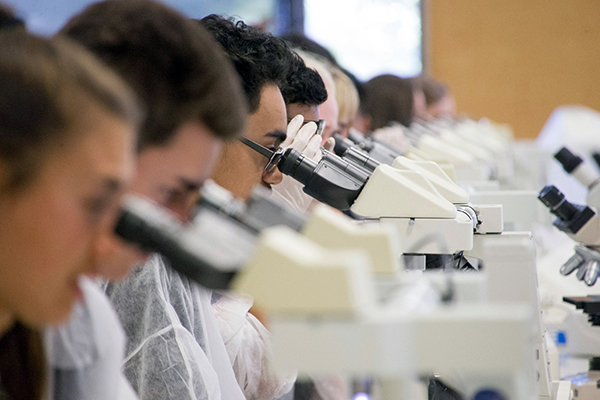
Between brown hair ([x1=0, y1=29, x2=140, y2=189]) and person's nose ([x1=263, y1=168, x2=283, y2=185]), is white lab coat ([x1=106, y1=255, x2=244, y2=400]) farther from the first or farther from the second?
brown hair ([x1=0, y1=29, x2=140, y2=189])

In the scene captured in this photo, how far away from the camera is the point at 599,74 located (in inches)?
282

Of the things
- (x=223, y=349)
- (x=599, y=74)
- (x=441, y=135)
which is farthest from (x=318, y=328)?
(x=599, y=74)

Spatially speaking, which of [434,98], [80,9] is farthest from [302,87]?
[434,98]

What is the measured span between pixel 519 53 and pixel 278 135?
246 inches

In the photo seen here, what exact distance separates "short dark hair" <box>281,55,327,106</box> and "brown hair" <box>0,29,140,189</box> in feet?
3.77

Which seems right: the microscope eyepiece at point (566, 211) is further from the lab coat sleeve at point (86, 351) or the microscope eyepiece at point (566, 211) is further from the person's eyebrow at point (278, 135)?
the lab coat sleeve at point (86, 351)

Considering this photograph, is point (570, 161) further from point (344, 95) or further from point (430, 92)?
point (430, 92)

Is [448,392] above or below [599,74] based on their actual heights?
below

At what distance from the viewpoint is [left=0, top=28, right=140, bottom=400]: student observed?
636mm

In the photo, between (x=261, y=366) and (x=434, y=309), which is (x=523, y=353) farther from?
(x=261, y=366)

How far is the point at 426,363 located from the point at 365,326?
0.07m

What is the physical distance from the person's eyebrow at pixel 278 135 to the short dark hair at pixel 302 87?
0.89 ft

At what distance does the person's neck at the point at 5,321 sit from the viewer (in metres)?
0.80

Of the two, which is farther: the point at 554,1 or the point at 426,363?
the point at 554,1
